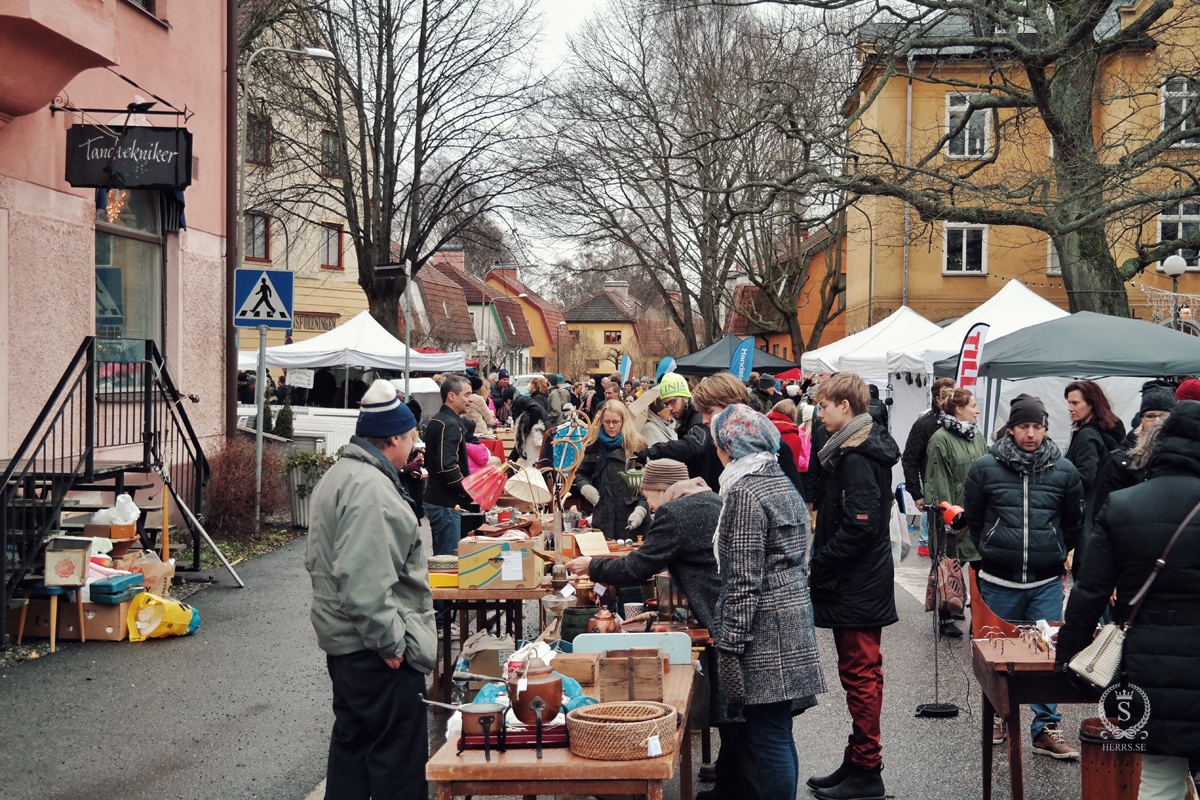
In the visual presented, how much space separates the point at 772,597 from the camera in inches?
177

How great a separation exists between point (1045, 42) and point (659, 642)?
1601cm

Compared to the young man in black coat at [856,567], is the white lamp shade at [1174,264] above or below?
above

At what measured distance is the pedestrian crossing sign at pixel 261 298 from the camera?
11867 millimetres

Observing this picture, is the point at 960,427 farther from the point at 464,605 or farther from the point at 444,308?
the point at 444,308

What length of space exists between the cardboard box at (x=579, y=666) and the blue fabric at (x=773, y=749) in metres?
0.72

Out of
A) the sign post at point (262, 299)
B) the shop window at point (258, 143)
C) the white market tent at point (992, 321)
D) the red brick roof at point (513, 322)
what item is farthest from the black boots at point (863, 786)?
the red brick roof at point (513, 322)

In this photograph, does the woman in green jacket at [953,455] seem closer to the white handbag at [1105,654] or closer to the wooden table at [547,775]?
the white handbag at [1105,654]

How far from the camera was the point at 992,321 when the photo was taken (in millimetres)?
15266

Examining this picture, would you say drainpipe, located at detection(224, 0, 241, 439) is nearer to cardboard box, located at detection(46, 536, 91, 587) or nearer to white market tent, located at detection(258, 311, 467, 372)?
cardboard box, located at detection(46, 536, 91, 587)

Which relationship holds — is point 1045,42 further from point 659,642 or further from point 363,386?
point 363,386

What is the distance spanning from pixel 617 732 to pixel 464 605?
321 cm

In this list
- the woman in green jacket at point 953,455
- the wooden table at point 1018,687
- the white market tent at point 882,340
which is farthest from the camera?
the white market tent at point 882,340

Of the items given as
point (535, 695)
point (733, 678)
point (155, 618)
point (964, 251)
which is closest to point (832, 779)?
point (733, 678)

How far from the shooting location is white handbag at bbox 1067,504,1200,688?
3920mm
